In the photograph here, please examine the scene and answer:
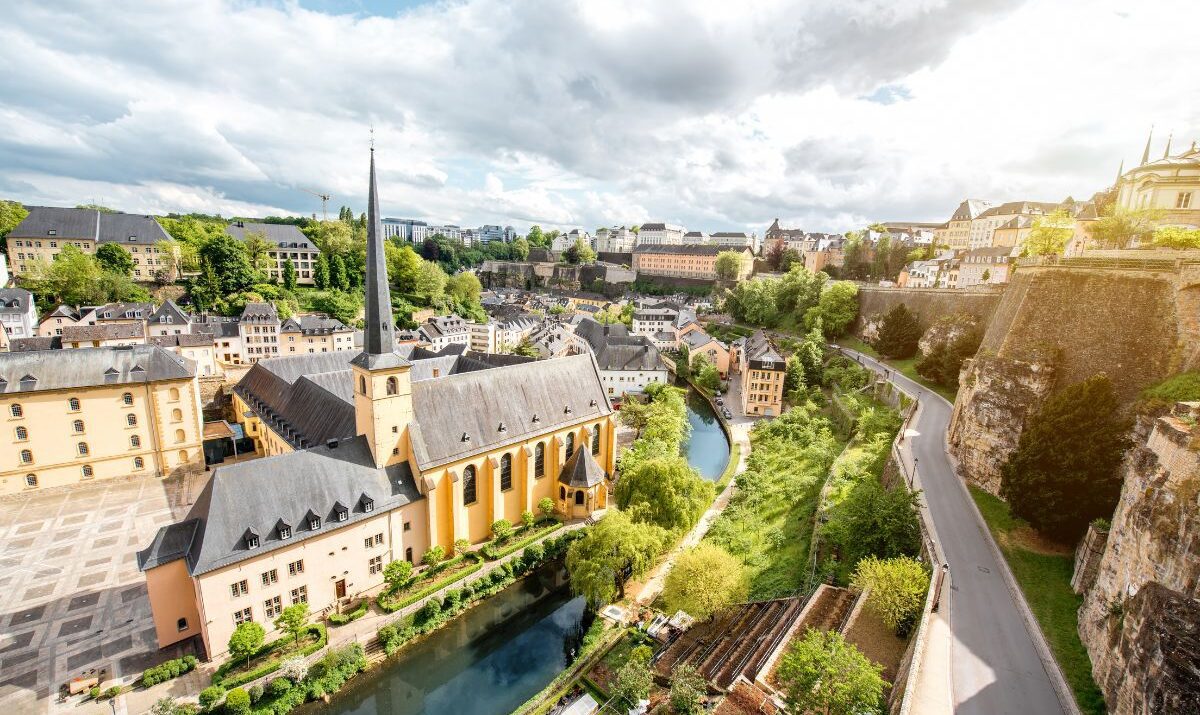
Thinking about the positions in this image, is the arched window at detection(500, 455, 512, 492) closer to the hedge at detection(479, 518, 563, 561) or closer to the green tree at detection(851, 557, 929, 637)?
the hedge at detection(479, 518, 563, 561)

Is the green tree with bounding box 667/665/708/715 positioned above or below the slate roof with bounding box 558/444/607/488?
below

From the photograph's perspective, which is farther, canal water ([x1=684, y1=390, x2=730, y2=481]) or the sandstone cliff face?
canal water ([x1=684, y1=390, x2=730, y2=481])

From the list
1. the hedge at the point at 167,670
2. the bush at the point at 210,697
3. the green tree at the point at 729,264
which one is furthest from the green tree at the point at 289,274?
the green tree at the point at 729,264

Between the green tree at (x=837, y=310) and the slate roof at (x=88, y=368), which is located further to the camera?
the green tree at (x=837, y=310)

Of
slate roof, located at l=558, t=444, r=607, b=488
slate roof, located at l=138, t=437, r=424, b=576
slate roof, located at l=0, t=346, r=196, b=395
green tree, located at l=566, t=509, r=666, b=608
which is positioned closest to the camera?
slate roof, located at l=138, t=437, r=424, b=576

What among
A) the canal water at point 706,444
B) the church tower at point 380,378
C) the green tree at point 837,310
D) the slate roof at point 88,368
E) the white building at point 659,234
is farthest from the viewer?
the white building at point 659,234

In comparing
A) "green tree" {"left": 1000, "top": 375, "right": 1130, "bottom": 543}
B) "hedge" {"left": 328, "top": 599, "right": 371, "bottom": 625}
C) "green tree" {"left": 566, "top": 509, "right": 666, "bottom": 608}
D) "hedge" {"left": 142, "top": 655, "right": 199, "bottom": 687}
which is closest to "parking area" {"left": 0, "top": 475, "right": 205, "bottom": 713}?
"hedge" {"left": 142, "top": 655, "right": 199, "bottom": 687}

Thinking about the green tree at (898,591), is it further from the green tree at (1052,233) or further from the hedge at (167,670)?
the green tree at (1052,233)
